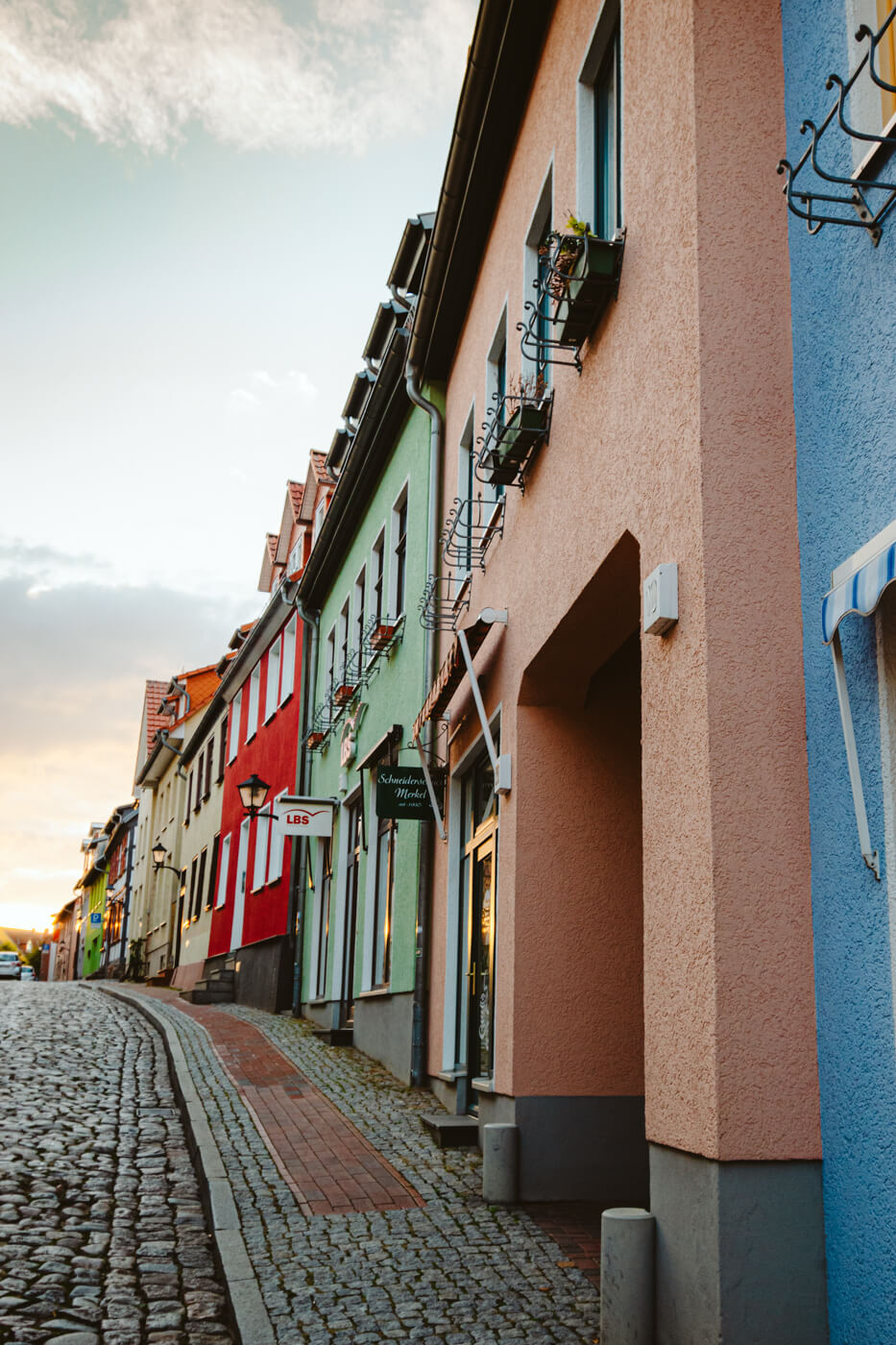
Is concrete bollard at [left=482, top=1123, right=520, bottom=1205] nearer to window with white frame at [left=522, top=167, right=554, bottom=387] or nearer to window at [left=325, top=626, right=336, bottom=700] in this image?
window with white frame at [left=522, top=167, right=554, bottom=387]

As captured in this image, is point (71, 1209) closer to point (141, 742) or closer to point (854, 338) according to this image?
point (854, 338)

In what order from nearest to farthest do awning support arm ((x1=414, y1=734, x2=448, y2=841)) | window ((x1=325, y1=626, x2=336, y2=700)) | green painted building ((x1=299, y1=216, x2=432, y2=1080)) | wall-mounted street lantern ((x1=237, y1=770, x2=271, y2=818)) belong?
awning support arm ((x1=414, y1=734, x2=448, y2=841)) → green painted building ((x1=299, y1=216, x2=432, y2=1080)) → wall-mounted street lantern ((x1=237, y1=770, x2=271, y2=818)) → window ((x1=325, y1=626, x2=336, y2=700))

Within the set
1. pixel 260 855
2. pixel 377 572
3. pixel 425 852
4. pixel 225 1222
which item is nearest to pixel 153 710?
pixel 260 855

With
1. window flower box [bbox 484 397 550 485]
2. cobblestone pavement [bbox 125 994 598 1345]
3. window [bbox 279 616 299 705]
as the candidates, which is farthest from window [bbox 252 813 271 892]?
window flower box [bbox 484 397 550 485]

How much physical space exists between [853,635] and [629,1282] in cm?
251

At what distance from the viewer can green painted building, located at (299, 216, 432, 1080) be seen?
13523mm

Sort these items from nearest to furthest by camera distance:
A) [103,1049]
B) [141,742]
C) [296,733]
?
[103,1049], [296,733], [141,742]

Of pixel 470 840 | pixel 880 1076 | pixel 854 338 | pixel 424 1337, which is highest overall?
pixel 854 338

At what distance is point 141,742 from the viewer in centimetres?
4884

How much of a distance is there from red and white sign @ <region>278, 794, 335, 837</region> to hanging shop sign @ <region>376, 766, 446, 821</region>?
19.5ft

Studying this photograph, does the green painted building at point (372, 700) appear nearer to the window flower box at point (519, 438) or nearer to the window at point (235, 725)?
the window flower box at point (519, 438)

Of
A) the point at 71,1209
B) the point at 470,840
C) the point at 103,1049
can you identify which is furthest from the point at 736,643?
the point at 103,1049

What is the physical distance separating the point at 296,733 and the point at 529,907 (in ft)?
45.6

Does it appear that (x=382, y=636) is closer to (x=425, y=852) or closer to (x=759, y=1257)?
(x=425, y=852)
